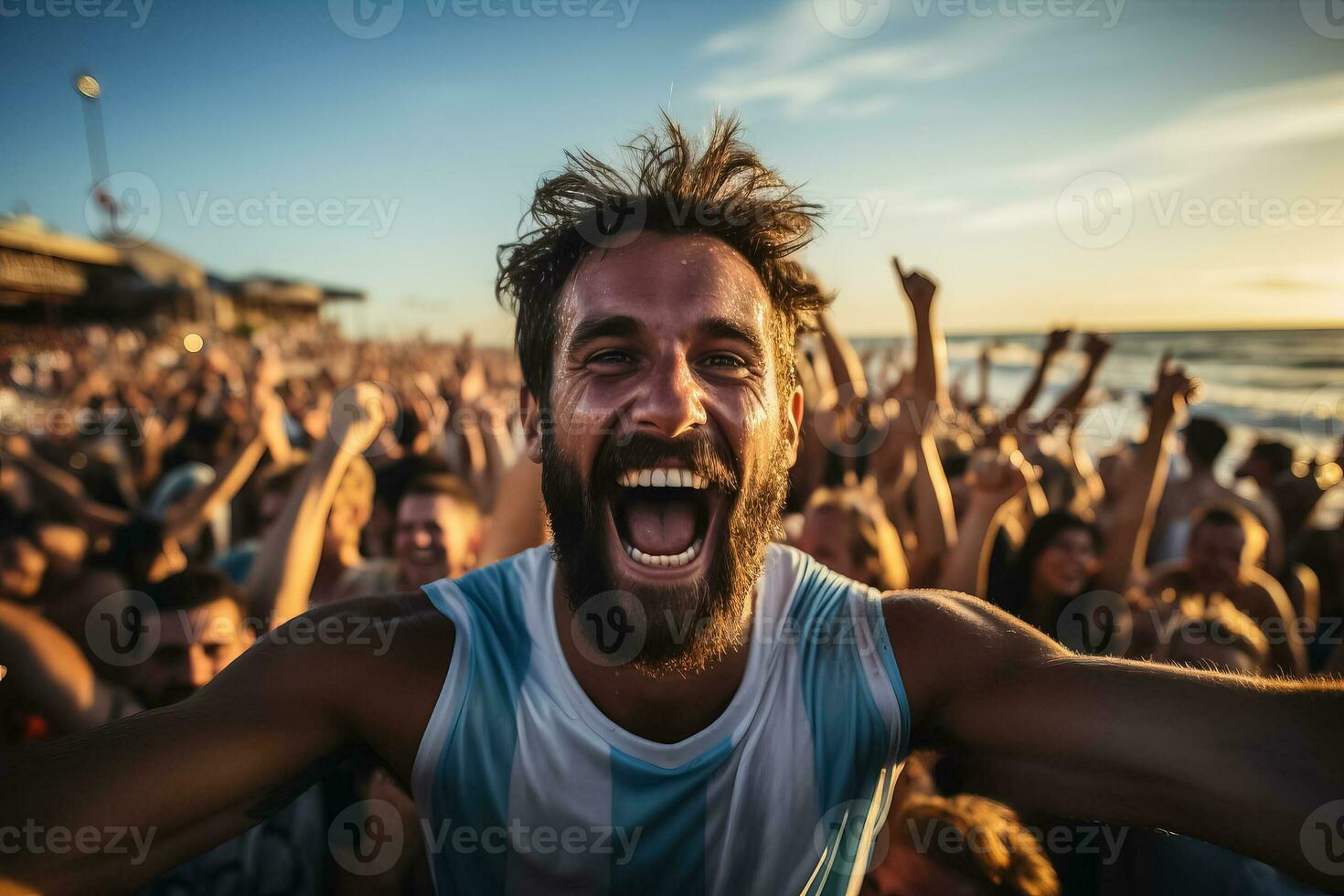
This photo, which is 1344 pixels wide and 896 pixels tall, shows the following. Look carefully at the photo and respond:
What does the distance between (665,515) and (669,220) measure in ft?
2.90

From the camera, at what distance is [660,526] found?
6.73 ft

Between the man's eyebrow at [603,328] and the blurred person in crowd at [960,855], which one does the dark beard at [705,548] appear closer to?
the man's eyebrow at [603,328]

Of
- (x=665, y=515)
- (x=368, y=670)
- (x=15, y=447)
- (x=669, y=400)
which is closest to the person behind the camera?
(x=368, y=670)

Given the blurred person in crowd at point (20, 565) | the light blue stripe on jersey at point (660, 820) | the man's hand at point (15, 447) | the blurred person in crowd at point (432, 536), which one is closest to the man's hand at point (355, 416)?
the blurred person in crowd at point (432, 536)

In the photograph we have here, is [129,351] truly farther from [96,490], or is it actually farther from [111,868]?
[111,868]

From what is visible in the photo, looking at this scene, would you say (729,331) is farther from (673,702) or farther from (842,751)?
(842,751)

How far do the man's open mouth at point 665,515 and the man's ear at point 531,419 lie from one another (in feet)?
1.13

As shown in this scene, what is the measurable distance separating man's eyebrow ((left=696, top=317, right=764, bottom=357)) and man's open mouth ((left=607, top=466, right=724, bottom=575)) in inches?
14.9

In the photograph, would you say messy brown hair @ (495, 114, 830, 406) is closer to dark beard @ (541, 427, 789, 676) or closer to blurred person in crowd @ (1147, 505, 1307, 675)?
dark beard @ (541, 427, 789, 676)

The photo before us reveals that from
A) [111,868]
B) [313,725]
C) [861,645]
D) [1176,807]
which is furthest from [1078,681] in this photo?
[111,868]

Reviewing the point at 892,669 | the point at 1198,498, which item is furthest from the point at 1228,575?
the point at 892,669

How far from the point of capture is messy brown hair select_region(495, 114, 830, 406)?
1.94m

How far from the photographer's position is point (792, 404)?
7.14 ft

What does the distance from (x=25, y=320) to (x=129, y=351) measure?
842 inches
